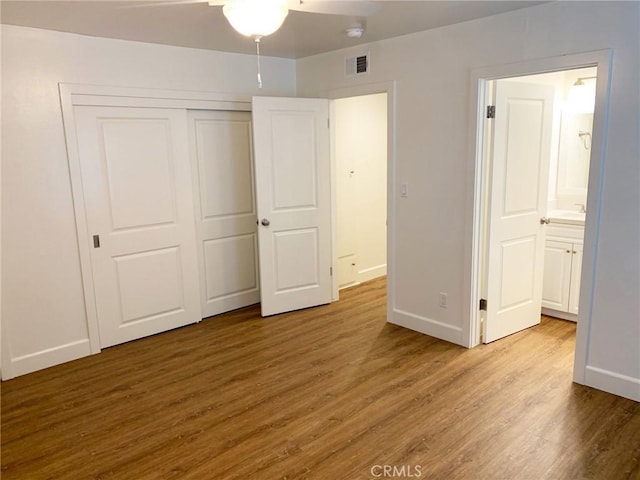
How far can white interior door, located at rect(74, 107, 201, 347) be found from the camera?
3521 mm

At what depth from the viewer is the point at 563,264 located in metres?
3.92

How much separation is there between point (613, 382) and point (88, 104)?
403 cm

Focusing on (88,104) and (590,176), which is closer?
(590,176)

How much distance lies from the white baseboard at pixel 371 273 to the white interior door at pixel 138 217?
2039 mm

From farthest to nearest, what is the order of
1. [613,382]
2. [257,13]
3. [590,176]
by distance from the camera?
[613,382] < [590,176] < [257,13]

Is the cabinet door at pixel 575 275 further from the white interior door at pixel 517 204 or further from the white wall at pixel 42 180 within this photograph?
the white wall at pixel 42 180

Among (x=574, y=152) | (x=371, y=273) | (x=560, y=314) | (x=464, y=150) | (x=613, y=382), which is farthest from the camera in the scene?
(x=371, y=273)

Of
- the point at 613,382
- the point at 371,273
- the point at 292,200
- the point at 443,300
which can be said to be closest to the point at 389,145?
the point at 292,200

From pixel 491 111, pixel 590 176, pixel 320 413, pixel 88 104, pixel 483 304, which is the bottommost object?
pixel 320 413

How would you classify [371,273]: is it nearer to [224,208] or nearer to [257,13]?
[224,208]

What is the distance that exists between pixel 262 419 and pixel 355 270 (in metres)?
2.82

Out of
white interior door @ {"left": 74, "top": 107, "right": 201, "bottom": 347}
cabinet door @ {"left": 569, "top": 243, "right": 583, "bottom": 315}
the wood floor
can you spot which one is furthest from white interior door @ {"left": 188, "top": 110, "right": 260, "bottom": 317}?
cabinet door @ {"left": 569, "top": 243, "right": 583, "bottom": 315}

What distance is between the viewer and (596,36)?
8.52ft

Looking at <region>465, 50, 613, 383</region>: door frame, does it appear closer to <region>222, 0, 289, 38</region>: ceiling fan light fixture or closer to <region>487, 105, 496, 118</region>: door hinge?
<region>487, 105, 496, 118</region>: door hinge
